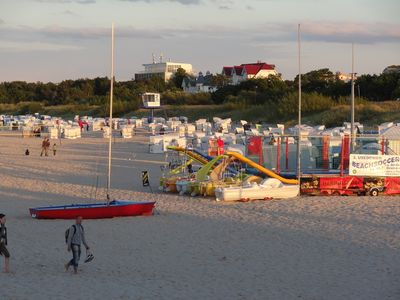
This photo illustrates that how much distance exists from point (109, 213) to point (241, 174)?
195 inches

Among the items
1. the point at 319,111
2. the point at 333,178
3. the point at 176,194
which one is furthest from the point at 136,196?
the point at 319,111

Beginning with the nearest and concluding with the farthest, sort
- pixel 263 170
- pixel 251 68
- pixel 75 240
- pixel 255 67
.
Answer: pixel 75 240 < pixel 263 170 < pixel 251 68 < pixel 255 67

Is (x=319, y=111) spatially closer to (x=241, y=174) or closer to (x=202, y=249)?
(x=241, y=174)

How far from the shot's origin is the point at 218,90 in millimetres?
82562

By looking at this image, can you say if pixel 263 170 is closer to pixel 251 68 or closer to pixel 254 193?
pixel 254 193

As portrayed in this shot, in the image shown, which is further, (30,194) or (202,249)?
(30,194)

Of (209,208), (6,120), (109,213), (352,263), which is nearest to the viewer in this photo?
(352,263)

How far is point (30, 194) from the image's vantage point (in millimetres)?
20969

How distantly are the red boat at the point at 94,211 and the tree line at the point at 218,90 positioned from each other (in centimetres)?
4492

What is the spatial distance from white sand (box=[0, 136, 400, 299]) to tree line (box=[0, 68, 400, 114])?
42827 millimetres

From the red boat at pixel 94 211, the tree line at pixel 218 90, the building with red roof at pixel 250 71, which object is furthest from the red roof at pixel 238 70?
the red boat at pixel 94 211

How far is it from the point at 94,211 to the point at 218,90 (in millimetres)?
66675

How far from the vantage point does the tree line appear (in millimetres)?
65250

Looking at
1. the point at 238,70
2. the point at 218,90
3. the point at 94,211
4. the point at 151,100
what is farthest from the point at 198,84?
the point at 94,211
